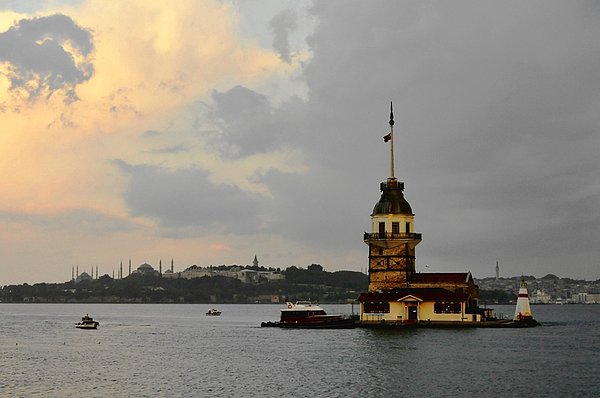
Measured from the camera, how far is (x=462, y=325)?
111m

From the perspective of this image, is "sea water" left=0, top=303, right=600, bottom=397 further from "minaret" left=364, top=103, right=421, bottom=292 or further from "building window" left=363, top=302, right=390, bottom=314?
"minaret" left=364, top=103, right=421, bottom=292

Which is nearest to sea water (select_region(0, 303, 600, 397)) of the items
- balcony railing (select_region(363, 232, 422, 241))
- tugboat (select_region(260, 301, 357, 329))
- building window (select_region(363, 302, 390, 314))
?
building window (select_region(363, 302, 390, 314))

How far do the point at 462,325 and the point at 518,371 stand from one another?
1578 inches

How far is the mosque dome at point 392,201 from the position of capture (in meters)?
117

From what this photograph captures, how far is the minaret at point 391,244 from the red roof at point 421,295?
7.91 ft

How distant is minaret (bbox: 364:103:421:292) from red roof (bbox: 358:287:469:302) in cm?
241

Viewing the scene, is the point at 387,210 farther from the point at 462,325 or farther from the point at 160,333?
the point at 160,333

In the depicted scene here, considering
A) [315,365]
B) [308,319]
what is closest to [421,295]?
[308,319]

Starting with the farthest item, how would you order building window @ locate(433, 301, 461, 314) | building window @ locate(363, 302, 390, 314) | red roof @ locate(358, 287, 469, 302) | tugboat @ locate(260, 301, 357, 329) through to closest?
1. tugboat @ locate(260, 301, 357, 329)
2. building window @ locate(363, 302, 390, 314)
3. building window @ locate(433, 301, 461, 314)
4. red roof @ locate(358, 287, 469, 302)

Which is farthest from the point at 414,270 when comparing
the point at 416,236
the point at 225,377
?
the point at 225,377

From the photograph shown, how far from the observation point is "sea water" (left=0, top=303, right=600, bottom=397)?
61.3m

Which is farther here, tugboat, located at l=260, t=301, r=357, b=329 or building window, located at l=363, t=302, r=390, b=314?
tugboat, located at l=260, t=301, r=357, b=329

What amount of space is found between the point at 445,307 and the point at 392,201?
15313 mm

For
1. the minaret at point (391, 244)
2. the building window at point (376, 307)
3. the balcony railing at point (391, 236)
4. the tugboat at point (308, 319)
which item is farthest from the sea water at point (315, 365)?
the balcony railing at point (391, 236)
